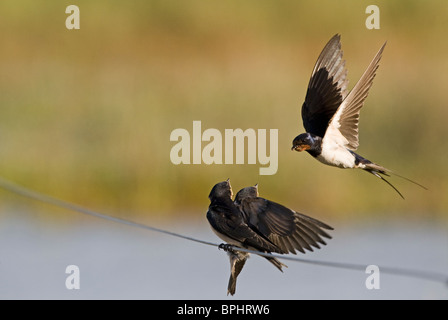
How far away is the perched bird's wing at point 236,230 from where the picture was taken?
4430 millimetres

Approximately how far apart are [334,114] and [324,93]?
308 millimetres

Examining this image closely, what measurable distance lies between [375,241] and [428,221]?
21.9 inches

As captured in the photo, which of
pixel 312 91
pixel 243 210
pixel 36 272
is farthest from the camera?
pixel 36 272

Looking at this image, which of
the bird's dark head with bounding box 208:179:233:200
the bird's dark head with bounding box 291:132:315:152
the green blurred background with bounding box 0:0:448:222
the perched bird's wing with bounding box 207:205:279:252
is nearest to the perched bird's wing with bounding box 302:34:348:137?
the bird's dark head with bounding box 291:132:315:152

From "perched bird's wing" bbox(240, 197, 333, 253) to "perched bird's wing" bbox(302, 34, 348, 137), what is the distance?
3.28 ft

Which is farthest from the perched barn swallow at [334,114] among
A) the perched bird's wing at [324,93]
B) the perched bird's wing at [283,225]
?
the perched bird's wing at [283,225]

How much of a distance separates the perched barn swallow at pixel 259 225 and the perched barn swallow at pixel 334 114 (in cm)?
59

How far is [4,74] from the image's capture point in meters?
9.10

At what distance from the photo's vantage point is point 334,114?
16.9ft

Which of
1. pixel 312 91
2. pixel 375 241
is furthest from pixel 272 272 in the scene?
pixel 312 91

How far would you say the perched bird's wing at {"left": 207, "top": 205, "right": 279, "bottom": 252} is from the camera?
14.5 ft

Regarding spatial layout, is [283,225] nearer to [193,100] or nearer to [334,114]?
[334,114]

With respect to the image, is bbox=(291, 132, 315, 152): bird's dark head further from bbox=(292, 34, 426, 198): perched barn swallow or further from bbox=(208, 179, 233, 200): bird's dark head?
bbox=(208, 179, 233, 200): bird's dark head

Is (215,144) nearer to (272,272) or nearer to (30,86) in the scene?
(272,272)
